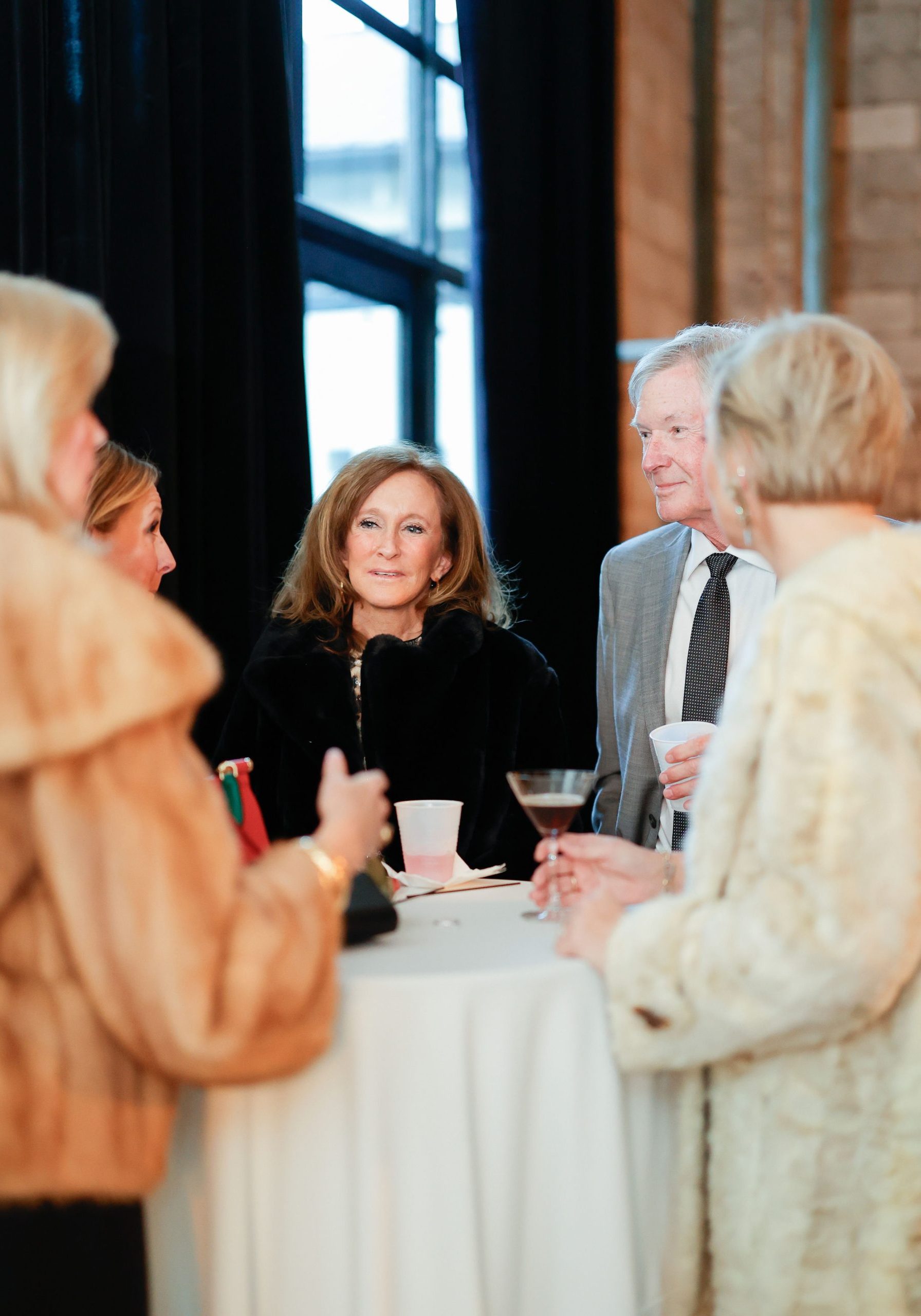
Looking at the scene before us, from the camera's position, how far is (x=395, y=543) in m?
2.85

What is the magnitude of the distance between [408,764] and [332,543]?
1.69 feet

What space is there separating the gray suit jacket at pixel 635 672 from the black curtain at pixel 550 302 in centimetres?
190

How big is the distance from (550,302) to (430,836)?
357 cm

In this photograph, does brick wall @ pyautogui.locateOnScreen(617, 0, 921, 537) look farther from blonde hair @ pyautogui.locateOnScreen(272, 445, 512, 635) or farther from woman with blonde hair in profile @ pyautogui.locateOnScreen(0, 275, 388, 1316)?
woman with blonde hair in profile @ pyautogui.locateOnScreen(0, 275, 388, 1316)

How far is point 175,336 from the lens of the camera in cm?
333

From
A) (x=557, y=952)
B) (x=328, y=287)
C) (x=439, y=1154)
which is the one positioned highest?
(x=328, y=287)

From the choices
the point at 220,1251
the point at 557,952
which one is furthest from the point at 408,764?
the point at 220,1251

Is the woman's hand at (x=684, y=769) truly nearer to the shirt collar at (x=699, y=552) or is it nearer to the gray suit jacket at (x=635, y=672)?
the gray suit jacket at (x=635, y=672)

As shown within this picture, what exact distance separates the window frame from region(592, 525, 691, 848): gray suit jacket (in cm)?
216

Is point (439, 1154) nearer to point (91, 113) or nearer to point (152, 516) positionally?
point (152, 516)

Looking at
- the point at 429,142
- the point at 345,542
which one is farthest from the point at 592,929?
the point at 429,142

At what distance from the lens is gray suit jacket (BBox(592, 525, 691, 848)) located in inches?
114

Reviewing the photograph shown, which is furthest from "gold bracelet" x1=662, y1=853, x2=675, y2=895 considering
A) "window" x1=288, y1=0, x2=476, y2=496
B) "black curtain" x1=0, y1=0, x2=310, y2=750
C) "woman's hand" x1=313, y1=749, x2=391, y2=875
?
"window" x1=288, y1=0, x2=476, y2=496

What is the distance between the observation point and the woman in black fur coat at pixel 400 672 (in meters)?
2.75
